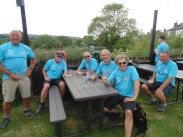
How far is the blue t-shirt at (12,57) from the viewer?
2.30m

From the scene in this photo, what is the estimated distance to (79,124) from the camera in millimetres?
2463

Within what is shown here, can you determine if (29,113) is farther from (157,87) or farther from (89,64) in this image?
(157,87)

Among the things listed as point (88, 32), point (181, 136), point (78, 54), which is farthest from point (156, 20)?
point (88, 32)

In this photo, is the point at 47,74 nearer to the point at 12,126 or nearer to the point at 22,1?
the point at 12,126

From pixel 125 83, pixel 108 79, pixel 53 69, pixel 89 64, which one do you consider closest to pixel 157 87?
pixel 125 83

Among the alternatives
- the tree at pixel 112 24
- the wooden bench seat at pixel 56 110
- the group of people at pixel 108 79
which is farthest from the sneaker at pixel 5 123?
the tree at pixel 112 24

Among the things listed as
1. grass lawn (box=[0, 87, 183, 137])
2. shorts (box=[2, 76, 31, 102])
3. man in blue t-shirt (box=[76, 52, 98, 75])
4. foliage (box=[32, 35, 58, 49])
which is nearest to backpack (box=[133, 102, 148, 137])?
grass lawn (box=[0, 87, 183, 137])

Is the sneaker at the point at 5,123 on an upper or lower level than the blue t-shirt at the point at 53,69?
lower

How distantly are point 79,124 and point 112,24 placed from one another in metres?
29.1

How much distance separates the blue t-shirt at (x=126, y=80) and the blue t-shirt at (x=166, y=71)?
3.84ft

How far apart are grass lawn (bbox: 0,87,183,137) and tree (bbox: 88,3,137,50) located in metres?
26.2

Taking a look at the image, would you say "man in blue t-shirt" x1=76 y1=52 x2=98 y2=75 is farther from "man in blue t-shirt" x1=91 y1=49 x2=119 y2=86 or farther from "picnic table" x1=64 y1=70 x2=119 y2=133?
"picnic table" x1=64 y1=70 x2=119 y2=133

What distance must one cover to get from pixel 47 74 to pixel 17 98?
1.30m

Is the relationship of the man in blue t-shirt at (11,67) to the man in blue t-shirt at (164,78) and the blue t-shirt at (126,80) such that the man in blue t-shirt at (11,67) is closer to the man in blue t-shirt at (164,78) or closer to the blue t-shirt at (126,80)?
the blue t-shirt at (126,80)
